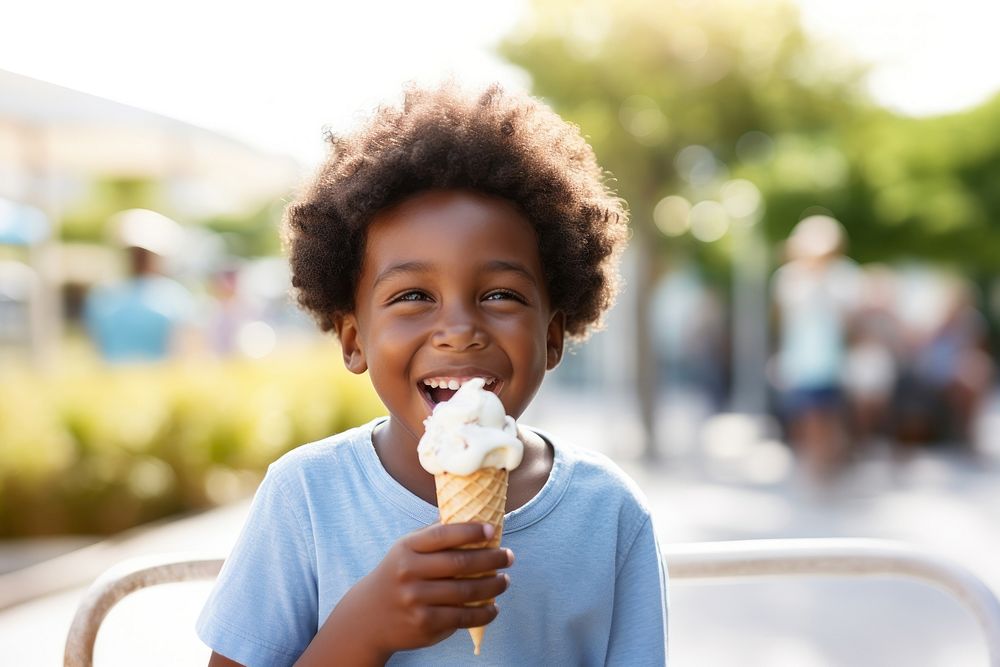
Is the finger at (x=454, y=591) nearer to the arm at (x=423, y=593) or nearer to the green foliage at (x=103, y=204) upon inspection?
the arm at (x=423, y=593)

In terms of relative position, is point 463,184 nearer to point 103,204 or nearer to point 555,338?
point 555,338

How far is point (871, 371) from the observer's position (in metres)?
12.8

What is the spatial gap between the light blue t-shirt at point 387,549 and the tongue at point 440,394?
0.16 metres

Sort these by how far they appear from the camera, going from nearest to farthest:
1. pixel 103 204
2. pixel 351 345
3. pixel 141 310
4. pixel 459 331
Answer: pixel 459 331, pixel 351 345, pixel 141 310, pixel 103 204

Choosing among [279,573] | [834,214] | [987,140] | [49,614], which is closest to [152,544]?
[49,614]

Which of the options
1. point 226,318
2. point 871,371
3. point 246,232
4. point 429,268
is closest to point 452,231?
point 429,268

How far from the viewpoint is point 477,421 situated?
1.60 m

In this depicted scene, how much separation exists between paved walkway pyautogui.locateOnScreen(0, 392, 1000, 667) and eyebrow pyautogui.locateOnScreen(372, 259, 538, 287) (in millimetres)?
1949

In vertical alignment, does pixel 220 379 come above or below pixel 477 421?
above

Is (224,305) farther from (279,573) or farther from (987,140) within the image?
(987,140)

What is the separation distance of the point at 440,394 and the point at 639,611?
0.49m

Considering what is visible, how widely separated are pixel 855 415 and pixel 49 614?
9.00 meters

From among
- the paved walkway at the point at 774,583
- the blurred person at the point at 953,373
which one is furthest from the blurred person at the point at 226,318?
the blurred person at the point at 953,373

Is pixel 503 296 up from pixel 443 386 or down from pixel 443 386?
up
